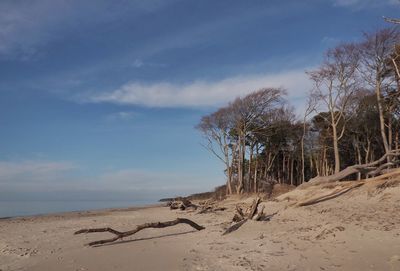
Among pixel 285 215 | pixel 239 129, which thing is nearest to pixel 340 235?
pixel 285 215

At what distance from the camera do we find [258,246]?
8.69 metres

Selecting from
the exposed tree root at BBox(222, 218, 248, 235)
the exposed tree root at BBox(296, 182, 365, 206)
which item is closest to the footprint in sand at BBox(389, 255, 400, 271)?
the exposed tree root at BBox(222, 218, 248, 235)

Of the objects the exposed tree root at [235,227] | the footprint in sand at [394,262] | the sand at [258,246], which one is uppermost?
the exposed tree root at [235,227]

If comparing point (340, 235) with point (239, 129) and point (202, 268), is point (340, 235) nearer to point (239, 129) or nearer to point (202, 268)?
point (202, 268)

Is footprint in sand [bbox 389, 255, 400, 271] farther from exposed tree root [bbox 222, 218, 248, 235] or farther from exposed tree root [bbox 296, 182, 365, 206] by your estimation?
exposed tree root [bbox 296, 182, 365, 206]

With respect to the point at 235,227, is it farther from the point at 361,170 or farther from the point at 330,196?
the point at 361,170

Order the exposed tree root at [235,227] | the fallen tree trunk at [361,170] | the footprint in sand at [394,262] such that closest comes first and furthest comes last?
the footprint in sand at [394,262] → the exposed tree root at [235,227] → the fallen tree trunk at [361,170]

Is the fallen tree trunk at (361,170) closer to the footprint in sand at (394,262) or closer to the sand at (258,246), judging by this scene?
the sand at (258,246)

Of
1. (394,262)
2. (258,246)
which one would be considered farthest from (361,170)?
(394,262)

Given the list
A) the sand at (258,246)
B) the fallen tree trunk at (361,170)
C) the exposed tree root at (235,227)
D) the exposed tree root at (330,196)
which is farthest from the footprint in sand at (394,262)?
the fallen tree trunk at (361,170)

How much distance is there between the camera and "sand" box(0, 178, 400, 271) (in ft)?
24.1

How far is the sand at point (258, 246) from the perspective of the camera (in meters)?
7.33

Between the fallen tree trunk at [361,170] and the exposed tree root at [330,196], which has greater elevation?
the fallen tree trunk at [361,170]

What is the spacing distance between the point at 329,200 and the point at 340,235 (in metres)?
5.26
